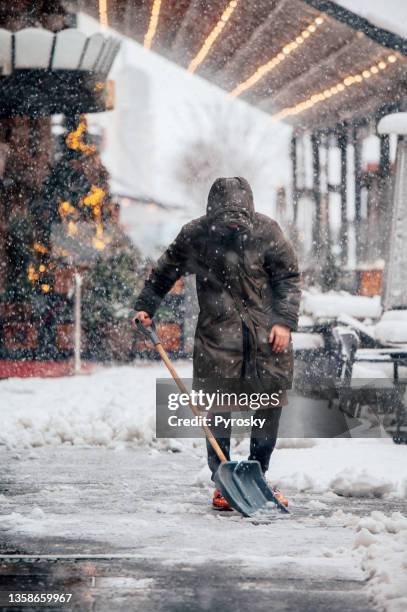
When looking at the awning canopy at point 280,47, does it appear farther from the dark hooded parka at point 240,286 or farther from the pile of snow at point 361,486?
the pile of snow at point 361,486

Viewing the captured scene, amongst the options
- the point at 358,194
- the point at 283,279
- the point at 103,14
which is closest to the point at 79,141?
the point at 103,14

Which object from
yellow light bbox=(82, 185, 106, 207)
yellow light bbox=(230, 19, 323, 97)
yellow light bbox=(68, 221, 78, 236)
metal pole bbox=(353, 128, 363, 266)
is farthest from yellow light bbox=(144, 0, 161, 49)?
metal pole bbox=(353, 128, 363, 266)

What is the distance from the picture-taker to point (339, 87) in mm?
17484

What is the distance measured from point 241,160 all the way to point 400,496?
29368 millimetres

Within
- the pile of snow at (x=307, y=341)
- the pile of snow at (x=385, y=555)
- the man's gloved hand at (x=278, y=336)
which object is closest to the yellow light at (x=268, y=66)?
the pile of snow at (x=307, y=341)

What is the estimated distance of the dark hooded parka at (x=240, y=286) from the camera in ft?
16.0

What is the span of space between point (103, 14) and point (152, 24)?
814 mm

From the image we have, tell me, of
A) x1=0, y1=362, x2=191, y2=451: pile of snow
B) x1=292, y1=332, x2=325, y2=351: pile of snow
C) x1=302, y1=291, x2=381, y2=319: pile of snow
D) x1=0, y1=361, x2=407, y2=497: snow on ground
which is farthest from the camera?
x1=302, y1=291, x2=381, y2=319: pile of snow

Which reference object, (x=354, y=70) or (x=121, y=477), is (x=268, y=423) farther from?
(x=354, y=70)

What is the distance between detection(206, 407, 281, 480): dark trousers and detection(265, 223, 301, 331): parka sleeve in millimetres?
465

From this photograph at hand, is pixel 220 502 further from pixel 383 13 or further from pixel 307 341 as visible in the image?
pixel 383 13

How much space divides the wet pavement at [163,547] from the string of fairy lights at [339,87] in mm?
9942

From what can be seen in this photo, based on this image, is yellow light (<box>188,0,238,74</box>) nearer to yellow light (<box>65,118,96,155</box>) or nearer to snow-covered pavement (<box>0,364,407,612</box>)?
yellow light (<box>65,118,96,155</box>)

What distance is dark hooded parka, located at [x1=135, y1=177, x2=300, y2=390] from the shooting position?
16.0ft
